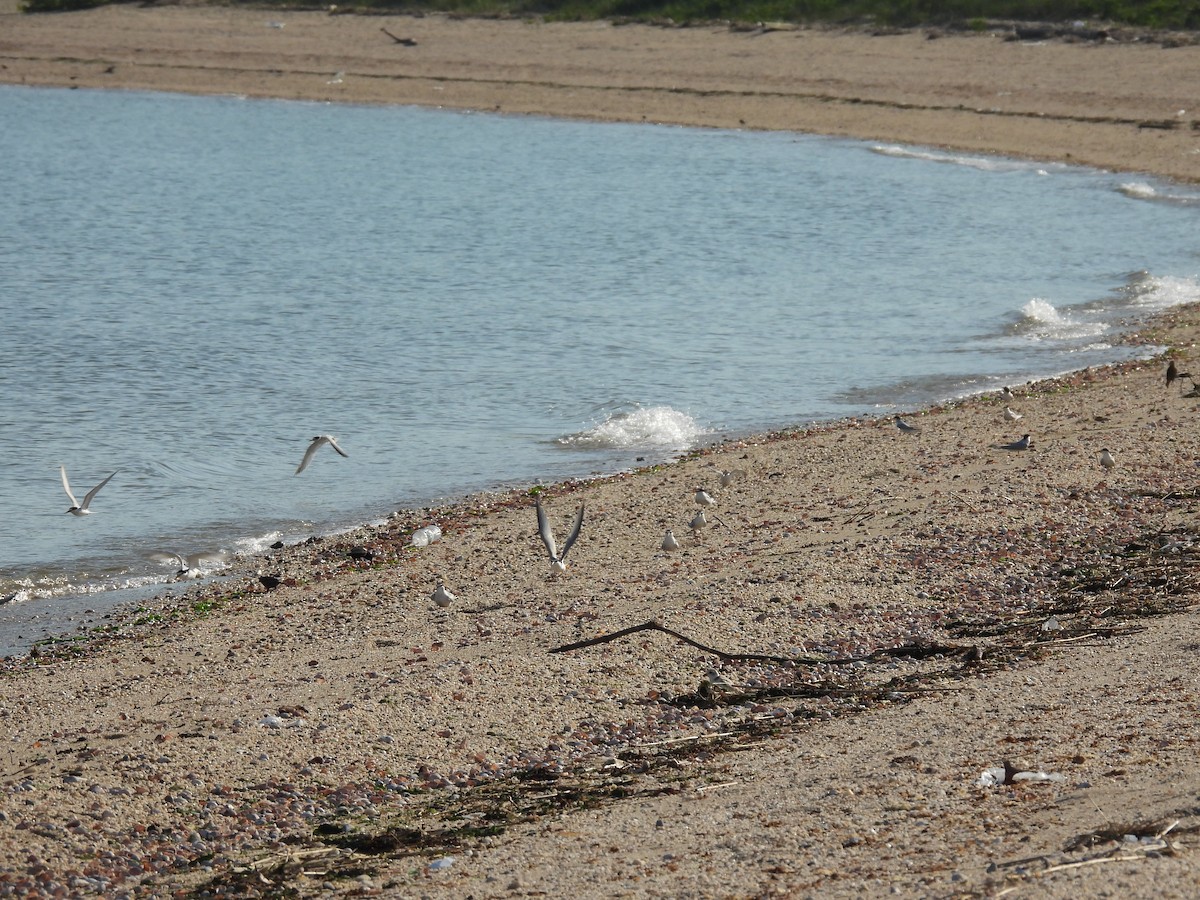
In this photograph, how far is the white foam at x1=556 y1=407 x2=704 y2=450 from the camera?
1248 centimetres

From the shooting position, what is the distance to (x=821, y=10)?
3325 cm

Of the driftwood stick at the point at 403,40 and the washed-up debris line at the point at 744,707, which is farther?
the driftwood stick at the point at 403,40

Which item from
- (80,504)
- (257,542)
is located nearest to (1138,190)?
(257,542)

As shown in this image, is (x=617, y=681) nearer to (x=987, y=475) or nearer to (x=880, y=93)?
(x=987, y=475)

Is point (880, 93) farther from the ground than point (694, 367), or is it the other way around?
point (880, 93)

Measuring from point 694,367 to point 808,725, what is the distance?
8858 mm

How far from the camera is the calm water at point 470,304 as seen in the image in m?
11.8

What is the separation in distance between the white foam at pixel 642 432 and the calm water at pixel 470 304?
34 millimetres

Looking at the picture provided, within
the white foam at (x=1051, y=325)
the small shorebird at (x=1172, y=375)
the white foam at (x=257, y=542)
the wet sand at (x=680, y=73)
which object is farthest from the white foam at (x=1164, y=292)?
the white foam at (x=257, y=542)

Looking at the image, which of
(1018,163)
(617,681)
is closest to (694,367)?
(617,681)

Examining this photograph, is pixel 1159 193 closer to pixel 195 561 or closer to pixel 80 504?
pixel 195 561

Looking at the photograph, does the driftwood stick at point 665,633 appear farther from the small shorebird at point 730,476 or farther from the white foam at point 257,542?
the white foam at point 257,542

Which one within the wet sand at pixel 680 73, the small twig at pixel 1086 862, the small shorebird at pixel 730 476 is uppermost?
the wet sand at pixel 680 73

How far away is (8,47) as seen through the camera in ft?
125
